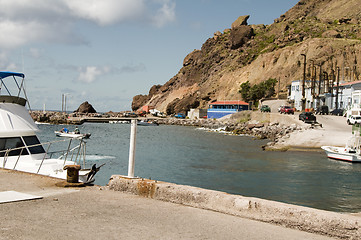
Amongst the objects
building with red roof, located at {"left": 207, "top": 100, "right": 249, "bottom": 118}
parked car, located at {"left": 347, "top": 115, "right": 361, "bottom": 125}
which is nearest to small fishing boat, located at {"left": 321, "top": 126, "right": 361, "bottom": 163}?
parked car, located at {"left": 347, "top": 115, "right": 361, "bottom": 125}

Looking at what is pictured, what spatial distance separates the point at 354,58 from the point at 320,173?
10180cm

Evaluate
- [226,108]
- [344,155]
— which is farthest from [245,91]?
[344,155]

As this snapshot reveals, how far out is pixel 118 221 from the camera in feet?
23.6

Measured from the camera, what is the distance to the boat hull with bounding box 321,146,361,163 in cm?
3541

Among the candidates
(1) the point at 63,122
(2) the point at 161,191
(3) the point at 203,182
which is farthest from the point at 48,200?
(1) the point at 63,122

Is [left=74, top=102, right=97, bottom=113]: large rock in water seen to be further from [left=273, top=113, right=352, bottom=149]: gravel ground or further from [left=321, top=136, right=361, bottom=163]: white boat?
[left=321, top=136, right=361, bottom=163]: white boat

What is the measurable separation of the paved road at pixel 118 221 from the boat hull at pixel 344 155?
31871 millimetres

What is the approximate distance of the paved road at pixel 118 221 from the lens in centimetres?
641

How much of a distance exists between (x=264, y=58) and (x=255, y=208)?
141455 mm

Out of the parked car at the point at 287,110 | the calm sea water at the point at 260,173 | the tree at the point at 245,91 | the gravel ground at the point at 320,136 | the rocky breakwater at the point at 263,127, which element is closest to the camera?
the calm sea water at the point at 260,173

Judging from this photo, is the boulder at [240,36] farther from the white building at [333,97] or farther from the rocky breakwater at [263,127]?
the white building at [333,97]

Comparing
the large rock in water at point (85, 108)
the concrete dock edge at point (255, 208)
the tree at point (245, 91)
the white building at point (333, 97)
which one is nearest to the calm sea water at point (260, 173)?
the concrete dock edge at point (255, 208)

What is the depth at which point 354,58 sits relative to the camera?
11800cm

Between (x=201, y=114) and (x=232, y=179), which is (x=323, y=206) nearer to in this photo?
(x=232, y=179)
